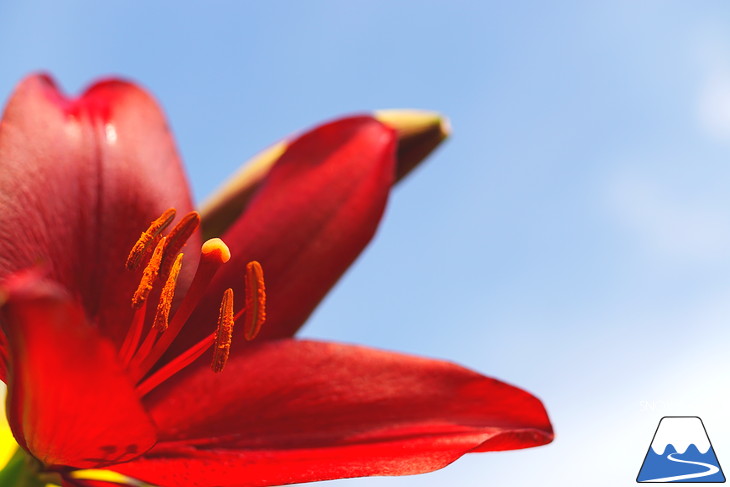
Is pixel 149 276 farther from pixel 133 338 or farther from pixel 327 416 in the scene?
pixel 327 416

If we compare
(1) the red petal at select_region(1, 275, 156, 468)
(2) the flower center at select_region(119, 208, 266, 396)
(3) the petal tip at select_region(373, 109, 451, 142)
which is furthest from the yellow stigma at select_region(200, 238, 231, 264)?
(3) the petal tip at select_region(373, 109, 451, 142)

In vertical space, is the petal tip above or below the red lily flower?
above

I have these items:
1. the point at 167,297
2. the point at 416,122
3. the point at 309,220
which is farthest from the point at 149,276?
the point at 416,122

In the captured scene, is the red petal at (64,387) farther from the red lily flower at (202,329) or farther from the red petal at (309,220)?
the red petal at (309,220)

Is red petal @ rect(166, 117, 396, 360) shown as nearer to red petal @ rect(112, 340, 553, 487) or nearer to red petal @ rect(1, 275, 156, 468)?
red petal @ rect(112, 340, 553, 487)

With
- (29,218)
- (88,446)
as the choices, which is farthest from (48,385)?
(29,218)

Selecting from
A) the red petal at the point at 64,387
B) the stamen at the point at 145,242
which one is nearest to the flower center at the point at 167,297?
the stamen at the point at 145,242

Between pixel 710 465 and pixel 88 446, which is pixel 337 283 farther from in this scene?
pixel 710 465
